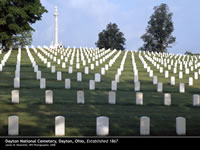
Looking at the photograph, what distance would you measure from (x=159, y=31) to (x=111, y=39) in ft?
32.2

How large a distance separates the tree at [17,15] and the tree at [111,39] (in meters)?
35.8

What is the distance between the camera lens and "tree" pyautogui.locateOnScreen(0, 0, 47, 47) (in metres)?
43.6

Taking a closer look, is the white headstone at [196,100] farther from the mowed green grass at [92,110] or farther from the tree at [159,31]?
the tree at [159,31]

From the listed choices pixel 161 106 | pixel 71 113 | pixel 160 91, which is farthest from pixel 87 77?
pixel 71 113

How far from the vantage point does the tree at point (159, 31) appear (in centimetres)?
8194

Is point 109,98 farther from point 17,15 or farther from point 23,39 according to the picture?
point 23,39

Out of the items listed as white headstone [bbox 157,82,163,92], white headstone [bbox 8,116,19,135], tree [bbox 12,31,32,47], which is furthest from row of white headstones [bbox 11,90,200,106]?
tree [bbox 12,31,32,47]

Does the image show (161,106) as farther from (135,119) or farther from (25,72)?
(25,72)

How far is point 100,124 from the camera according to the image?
1024 centimetres

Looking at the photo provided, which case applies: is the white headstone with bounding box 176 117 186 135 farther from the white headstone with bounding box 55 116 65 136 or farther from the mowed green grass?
the white headstone with bounding box 55 116 65 136

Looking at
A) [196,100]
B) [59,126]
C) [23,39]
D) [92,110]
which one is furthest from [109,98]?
[23,39]

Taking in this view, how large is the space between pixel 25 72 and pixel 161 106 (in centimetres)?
1248

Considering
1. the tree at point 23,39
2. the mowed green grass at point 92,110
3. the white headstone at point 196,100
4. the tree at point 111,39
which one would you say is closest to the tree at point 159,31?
the tree at point 111,39

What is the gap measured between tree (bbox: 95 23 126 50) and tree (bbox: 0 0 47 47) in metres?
35.8
